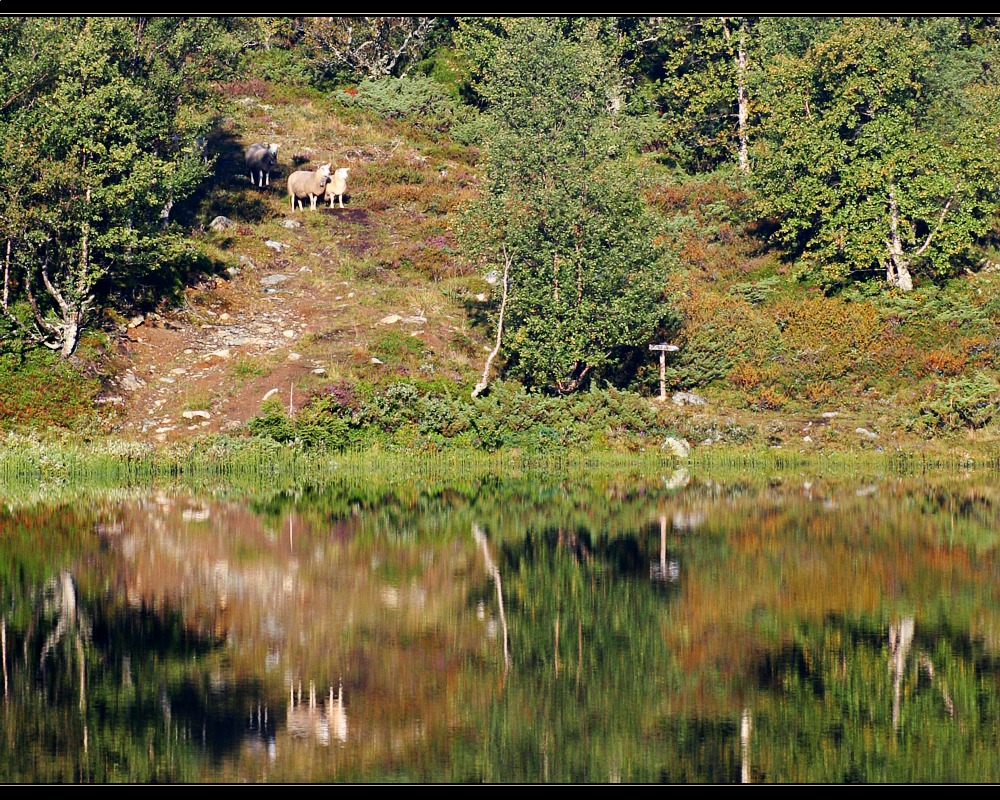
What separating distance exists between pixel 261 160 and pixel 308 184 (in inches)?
133

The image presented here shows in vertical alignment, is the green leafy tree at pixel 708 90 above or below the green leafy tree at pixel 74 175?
above

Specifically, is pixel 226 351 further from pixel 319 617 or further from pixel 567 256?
pixel 319 617

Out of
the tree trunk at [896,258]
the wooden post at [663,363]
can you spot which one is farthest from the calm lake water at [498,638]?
the tree trunk at [896,258]

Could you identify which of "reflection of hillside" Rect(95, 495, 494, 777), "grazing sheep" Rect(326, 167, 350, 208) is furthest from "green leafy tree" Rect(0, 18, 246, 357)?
"reflection of hillside" Rect(95, 495, 494, 777)

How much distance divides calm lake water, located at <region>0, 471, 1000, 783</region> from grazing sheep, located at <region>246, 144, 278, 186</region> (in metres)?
30.4

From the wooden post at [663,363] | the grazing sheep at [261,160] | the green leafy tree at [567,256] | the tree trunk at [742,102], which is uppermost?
the tree trunk at [742,102]

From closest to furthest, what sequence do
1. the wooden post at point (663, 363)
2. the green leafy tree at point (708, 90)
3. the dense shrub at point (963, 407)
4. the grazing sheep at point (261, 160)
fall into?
the dense shrub at point (963, 407)
the wooden post at point (663, 363)
the grazing sheep at point (261, 160)
the green leafy tree at point (708, 90)

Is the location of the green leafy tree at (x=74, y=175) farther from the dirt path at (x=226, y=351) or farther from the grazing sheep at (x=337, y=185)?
the grazing sheep at (x=337, y=185)

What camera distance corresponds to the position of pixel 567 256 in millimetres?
43562

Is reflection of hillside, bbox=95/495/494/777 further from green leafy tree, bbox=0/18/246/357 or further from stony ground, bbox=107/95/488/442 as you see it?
green leafy tree, bbox=0/18/246/357

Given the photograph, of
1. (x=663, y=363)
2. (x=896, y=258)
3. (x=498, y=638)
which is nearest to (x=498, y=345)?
(x=663, y=363)

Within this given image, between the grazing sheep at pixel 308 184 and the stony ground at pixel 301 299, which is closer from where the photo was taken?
the stony ground at pixel 301 299

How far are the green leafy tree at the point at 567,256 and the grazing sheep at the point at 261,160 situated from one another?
53.2 ft

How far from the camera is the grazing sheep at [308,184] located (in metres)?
58.5
